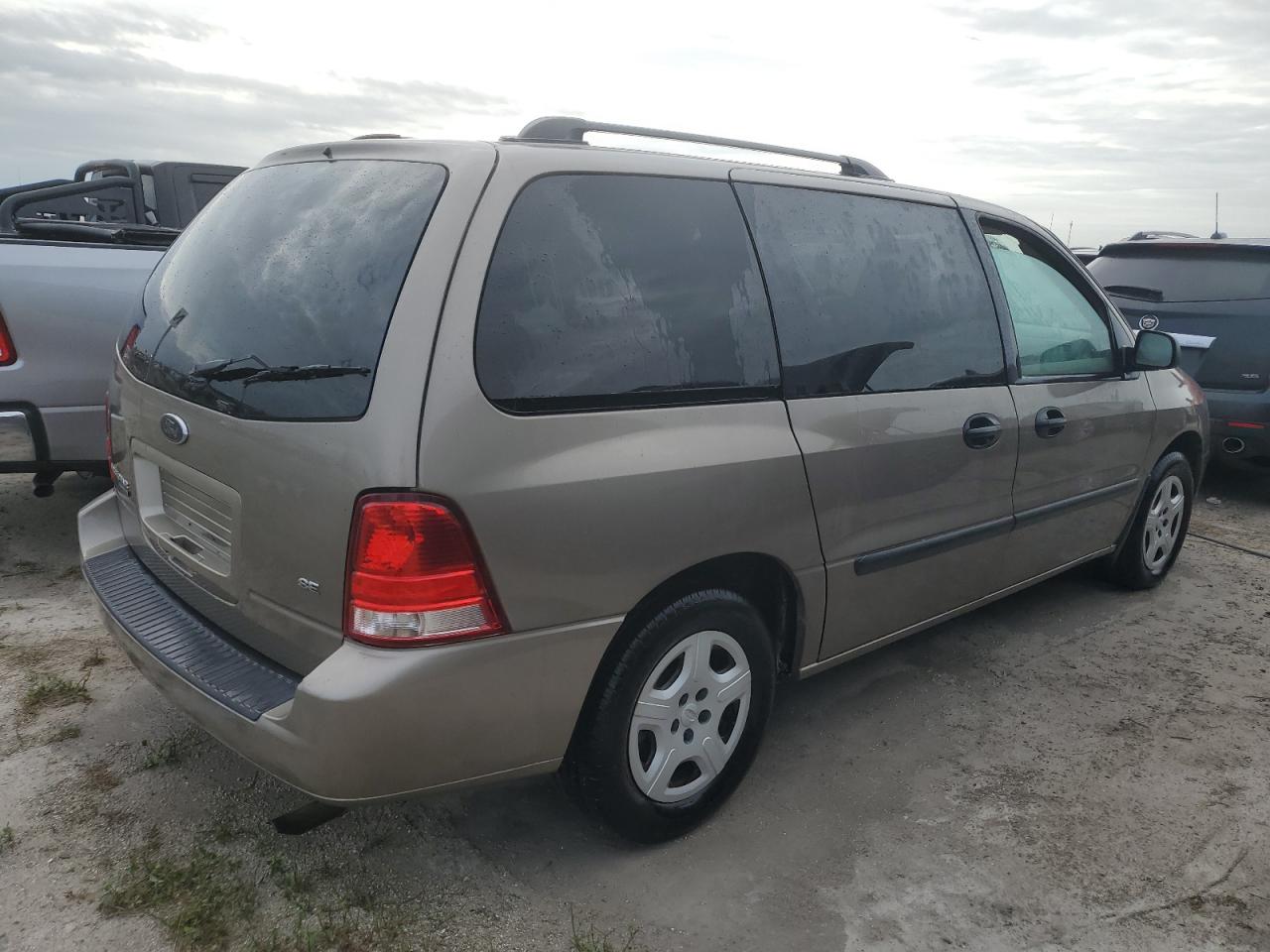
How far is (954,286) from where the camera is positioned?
11.0 ft

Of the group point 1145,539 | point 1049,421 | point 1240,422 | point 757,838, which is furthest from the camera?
point 1240,422

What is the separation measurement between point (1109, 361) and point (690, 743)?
251cm

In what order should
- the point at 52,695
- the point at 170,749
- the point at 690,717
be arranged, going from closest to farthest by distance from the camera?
the point at 690,717, the point at 170,749, the point at 52,695

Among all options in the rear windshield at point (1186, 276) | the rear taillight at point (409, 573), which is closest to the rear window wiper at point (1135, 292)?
the rear windshield at point (1186, 276)

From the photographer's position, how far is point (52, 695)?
3.21 meters

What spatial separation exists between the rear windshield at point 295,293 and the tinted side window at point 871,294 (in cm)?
100

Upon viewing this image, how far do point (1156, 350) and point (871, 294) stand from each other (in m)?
1.65

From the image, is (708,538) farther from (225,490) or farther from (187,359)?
(187,359)

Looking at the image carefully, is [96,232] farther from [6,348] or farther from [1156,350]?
[1156,350]

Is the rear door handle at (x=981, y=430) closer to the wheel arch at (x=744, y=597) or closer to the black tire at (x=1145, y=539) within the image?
the wheel arch at (x=744, y=597)

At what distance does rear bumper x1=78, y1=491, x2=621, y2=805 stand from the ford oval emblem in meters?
0.50

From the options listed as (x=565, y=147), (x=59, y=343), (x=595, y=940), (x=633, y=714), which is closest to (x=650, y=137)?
(x=565, y=147)

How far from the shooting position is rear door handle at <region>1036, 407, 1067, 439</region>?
3.57 m

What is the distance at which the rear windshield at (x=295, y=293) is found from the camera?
2.16m
